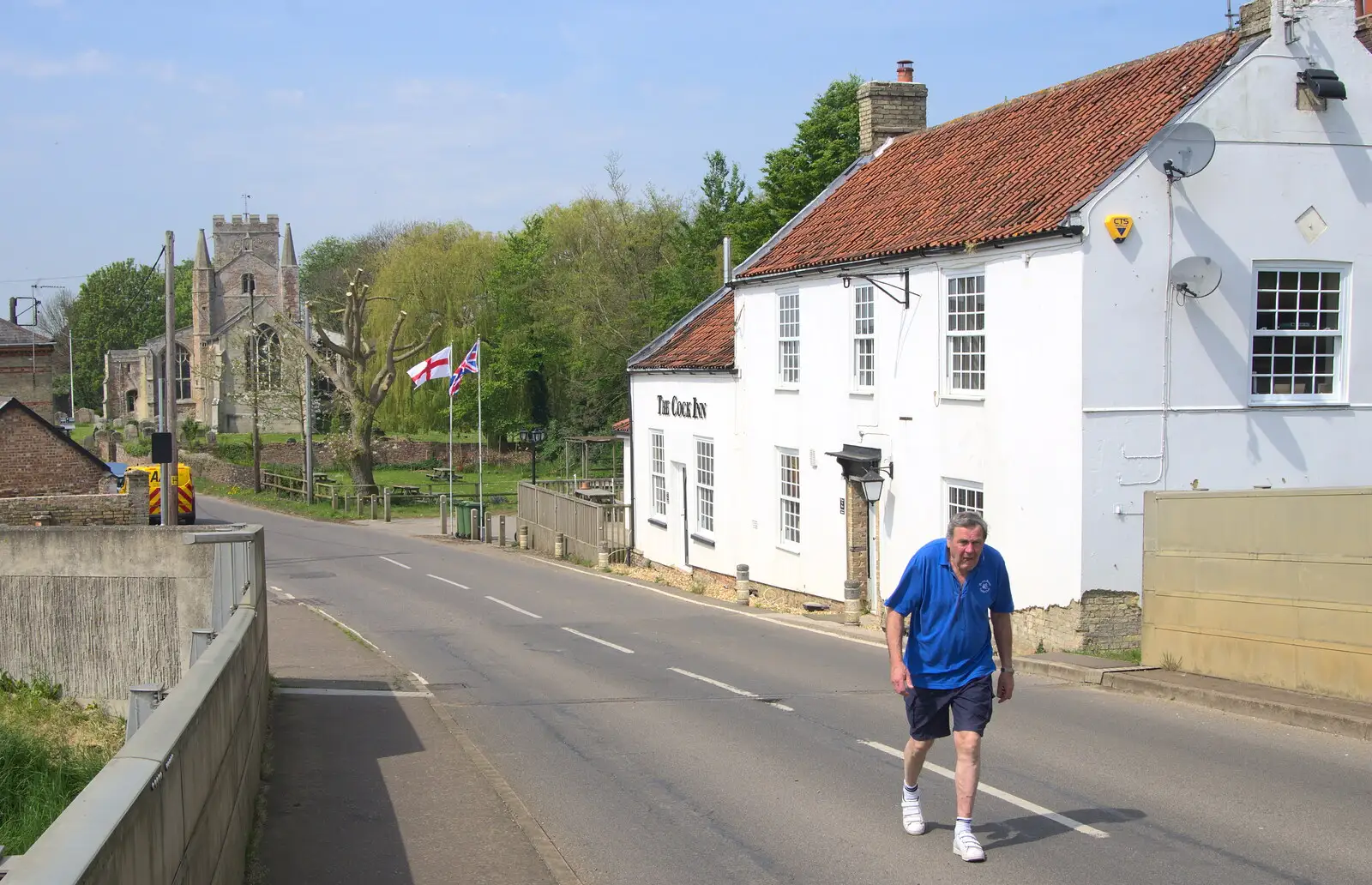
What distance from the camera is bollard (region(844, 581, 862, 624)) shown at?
20.5 metres

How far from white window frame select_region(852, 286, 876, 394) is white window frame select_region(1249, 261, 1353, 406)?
20.3ft

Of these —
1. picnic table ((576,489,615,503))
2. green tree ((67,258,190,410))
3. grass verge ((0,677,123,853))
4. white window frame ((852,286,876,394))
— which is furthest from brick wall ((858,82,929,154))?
green tree ((67,258,190,410))

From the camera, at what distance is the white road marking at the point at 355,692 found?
43.5 feet

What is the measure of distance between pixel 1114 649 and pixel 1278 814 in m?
8.15

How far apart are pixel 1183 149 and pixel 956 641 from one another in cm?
1083

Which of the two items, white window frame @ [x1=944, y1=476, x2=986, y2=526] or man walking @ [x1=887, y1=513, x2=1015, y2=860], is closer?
man walking @ [x1=887, y1=513, x2=1015, y2=860]

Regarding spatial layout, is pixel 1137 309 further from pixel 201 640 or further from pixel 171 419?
pixel 171 419

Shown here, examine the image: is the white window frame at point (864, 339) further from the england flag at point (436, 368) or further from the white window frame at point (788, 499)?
the england flag at point (436, 368)

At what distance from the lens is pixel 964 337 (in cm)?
1872

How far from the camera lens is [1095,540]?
52.5ft

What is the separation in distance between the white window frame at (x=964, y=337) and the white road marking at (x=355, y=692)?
908cm

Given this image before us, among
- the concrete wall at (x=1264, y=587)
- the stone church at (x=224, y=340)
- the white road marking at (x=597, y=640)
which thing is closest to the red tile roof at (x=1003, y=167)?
the concrete wall at (x=1264, y=587)

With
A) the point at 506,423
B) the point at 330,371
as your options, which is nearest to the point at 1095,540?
the point at 330,371

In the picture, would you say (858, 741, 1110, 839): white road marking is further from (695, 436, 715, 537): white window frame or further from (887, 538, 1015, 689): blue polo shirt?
(695, 436, 715, 537): white window frame
